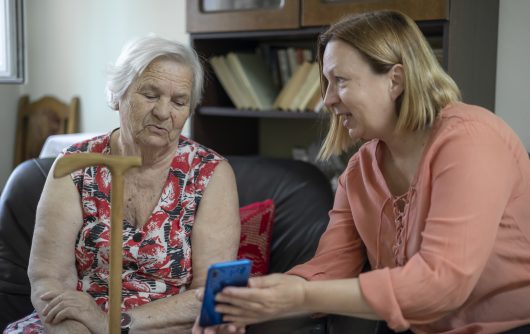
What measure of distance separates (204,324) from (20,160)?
264 cm

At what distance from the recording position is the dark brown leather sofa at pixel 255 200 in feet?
6.72

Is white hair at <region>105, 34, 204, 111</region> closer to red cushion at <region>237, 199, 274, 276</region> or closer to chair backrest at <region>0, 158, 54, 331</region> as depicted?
red cushion at <region>237, 199, 274, 276</region>

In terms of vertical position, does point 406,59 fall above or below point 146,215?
above

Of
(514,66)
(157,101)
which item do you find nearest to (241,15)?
(157,101)

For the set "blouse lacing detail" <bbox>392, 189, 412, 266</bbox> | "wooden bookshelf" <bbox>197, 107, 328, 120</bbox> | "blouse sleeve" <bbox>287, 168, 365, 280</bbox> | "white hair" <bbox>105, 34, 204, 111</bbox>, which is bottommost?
"blouse sleeve" <bbox>287, 168, 365, 280</bbox>

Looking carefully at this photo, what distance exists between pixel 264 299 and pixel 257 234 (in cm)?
69

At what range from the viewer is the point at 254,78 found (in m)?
2.74

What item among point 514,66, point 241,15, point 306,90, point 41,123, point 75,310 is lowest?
point 75,310

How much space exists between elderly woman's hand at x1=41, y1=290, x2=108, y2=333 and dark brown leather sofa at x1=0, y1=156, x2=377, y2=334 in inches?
16.5

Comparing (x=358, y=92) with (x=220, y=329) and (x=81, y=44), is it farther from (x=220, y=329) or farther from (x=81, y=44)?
(x=81, y=44)

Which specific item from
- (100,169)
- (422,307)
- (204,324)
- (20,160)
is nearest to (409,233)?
(422,307)

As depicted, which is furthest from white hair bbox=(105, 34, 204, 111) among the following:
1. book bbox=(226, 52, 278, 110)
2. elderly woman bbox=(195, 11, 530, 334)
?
book bbox=(226, 52, 278, 110)

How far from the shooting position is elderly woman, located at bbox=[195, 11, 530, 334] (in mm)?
1298

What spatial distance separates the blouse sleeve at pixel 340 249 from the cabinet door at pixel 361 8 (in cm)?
62
